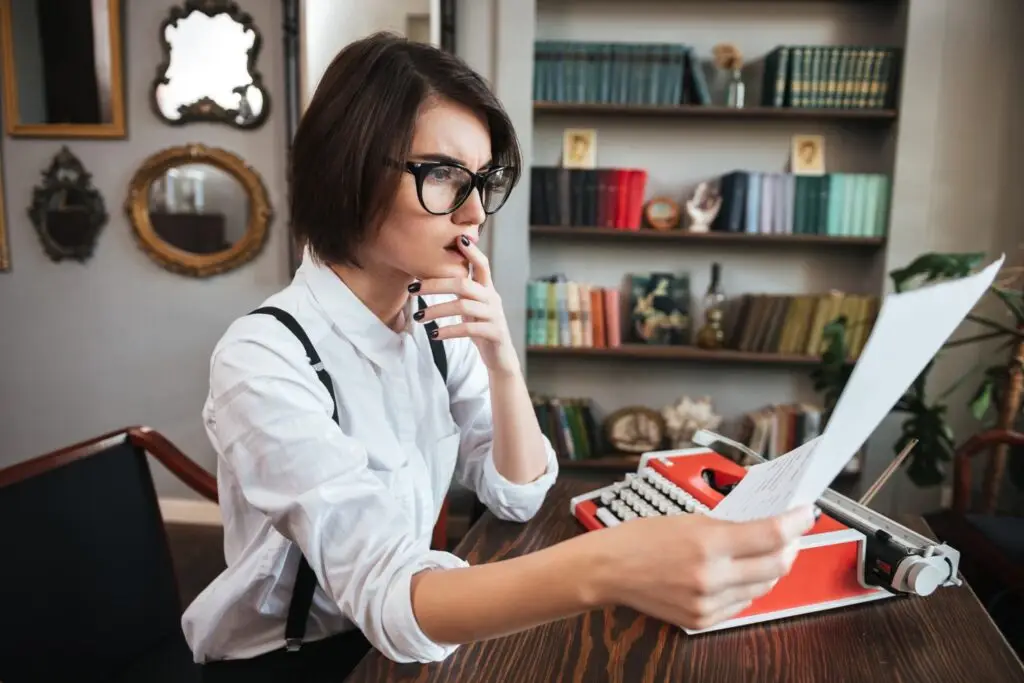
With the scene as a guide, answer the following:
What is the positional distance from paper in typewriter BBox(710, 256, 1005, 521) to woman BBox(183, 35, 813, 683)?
0.11 ft

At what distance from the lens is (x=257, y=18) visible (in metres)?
2.92

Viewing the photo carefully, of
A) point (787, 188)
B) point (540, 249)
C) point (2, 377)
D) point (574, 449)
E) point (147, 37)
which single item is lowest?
point (574, 449)

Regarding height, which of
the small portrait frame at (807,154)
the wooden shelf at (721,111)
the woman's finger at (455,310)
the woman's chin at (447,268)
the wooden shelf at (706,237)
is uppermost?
the wooden shelf at (721,111)

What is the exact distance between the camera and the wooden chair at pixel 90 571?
40.7 inches

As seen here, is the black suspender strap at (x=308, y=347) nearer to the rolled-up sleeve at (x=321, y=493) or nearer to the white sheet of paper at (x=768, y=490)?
the rolled-up sleeve at (x=321, y=493)

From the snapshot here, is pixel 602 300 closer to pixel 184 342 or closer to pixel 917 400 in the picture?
pixel 917 400

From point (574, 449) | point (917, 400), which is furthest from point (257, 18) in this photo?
point (917, 400)

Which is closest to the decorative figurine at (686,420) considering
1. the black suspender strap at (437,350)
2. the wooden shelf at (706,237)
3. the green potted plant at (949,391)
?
the green potted plant at (949,391)

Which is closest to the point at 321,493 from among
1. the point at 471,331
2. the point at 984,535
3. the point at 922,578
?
the point at 471,331

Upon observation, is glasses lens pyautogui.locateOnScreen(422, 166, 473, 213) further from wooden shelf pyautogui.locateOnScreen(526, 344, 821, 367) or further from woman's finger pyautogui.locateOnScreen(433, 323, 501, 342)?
wooden shelf pyautogui.locateOnScreen(526, 344, 821, 367)

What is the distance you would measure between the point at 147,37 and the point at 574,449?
247cm

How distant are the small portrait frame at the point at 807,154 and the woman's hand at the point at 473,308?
8.04 feet

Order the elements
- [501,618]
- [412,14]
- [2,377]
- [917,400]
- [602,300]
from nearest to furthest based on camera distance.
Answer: [501,618], [917,400], [412,14], [602,300], [2,377]

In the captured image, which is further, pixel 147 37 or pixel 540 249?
pixel 540 249
